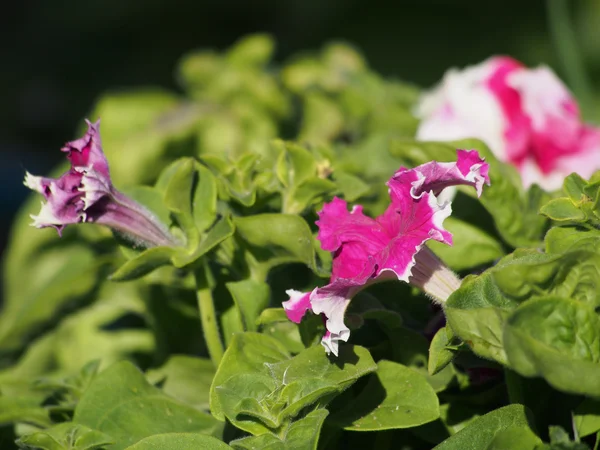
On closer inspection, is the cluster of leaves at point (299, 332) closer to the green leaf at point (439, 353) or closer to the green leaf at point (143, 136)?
the green leaf at point (439, 353)

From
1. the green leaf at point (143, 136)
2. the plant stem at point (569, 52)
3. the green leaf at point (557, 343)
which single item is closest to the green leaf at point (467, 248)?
the green leaf at point (557, 343)

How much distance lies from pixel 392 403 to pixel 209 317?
0.21 m

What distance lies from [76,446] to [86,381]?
0.16 meters

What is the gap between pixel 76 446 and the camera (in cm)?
68

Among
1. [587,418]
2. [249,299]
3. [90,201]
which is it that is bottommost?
[587,418]

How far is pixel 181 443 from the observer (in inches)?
26.0

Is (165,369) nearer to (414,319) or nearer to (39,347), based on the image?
(414,319)

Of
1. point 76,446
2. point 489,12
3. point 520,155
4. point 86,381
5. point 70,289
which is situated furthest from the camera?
point 489,12

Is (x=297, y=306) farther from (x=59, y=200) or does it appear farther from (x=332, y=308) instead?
(x=59, y=200)

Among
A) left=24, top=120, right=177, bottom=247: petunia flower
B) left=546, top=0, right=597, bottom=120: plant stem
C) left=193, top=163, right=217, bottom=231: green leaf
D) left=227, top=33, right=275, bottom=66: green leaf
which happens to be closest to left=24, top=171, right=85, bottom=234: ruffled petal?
left=24, top=120, right=177, bottom=247: petunia flower

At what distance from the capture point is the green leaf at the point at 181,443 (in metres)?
0.66

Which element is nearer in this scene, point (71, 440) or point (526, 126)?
point (71, 440)

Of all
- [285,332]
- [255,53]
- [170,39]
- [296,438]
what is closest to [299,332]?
[285,332]

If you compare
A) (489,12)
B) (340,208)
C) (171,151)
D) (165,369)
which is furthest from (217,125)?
(489,12)
